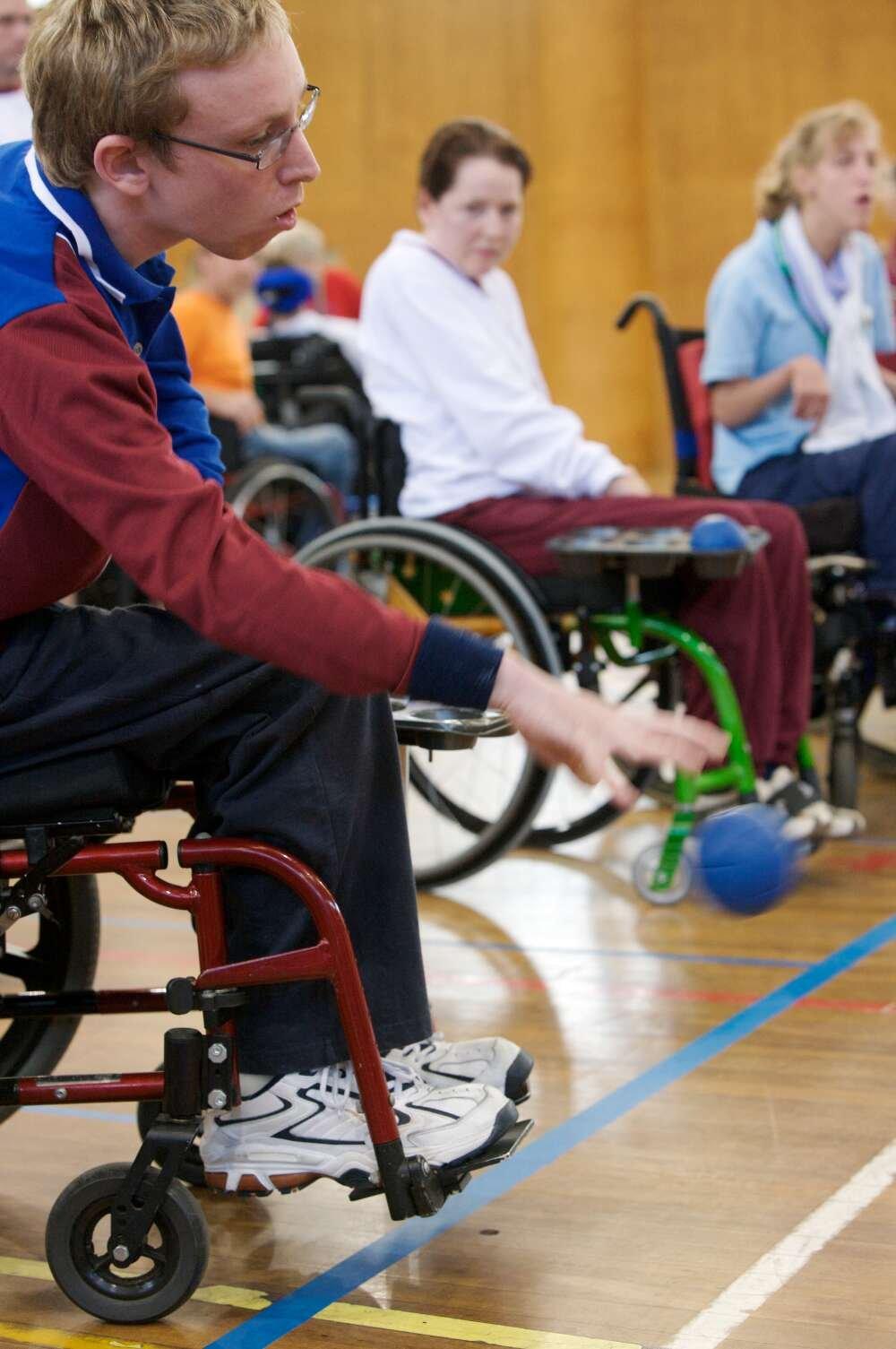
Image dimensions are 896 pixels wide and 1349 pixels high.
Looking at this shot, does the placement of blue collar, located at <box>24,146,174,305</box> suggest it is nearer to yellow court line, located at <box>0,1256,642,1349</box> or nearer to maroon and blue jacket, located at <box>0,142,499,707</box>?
maroon and blue jacket, located at <box>0,142,499,707</box>

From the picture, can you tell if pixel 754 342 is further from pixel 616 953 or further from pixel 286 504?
pixel 286 504

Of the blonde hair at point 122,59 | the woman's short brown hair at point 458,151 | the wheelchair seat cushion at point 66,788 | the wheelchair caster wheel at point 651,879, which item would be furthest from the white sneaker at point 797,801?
the blonde hair at point 122,59

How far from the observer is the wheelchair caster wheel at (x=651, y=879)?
2555 millimetres

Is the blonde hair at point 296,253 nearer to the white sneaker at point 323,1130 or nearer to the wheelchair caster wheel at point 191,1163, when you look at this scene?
the wheelchair caster wheel at point 191,1163

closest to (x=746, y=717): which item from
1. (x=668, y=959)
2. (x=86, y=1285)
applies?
(x=668, y=959)

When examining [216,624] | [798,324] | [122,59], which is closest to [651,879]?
[798,324]

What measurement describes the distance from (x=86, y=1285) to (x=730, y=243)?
24.8 feet

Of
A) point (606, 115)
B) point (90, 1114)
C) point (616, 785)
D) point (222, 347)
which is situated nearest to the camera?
point (616, 785)

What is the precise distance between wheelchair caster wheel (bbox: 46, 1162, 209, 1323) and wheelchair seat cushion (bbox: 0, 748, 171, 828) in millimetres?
254

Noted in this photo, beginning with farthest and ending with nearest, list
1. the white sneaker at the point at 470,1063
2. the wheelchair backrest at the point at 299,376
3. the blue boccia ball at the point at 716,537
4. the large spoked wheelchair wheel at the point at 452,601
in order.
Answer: the wheelchair backrest at the point at 299,376 → the large spoked wheelchair wheel at the point at 452,601 → the blue boccia ball at the point at 716,537 → the white sneaker at the point at 470,1063

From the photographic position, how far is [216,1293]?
1354 millimetres

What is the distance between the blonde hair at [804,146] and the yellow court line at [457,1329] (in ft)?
7.80

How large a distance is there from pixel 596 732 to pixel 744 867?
415 millimetres

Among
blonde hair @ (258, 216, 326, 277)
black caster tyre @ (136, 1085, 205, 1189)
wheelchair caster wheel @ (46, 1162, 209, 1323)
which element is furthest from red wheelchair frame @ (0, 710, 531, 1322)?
Result: blonde hair @ (258, 216, 326, 277)
